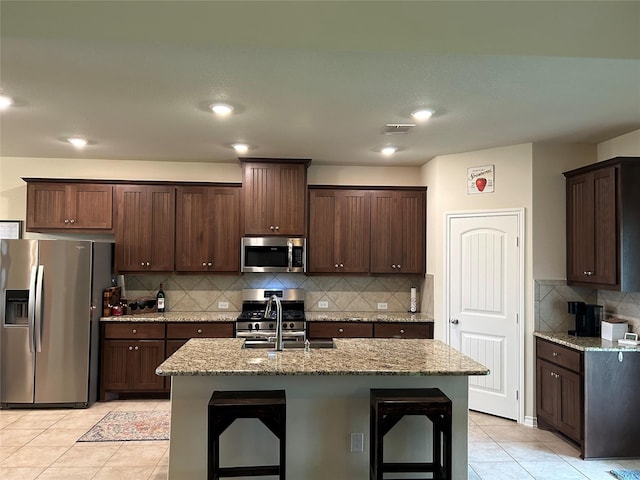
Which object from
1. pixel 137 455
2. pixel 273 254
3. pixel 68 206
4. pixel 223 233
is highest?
pixel 68 206

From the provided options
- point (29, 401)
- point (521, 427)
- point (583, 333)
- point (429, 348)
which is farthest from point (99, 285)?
point (583, 333)

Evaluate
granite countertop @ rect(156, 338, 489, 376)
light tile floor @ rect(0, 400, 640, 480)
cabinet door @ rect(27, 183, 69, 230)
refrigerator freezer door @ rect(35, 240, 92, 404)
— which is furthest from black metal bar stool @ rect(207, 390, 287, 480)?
cabinet door @ rect(27, 183, 69, 230)

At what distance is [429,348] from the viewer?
3.13 metres

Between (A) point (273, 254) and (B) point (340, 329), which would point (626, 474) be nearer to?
(B) point (340, 329)

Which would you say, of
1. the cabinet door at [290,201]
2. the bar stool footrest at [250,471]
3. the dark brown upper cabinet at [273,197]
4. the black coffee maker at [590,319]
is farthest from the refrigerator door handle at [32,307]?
the black coffee maker at [590,319]

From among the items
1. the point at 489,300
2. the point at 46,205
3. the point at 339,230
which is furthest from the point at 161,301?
the point at 489,300

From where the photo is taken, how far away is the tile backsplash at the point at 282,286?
5.14m

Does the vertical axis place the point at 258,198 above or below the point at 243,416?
above

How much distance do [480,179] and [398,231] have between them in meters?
1.11

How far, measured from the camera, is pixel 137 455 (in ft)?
10.7

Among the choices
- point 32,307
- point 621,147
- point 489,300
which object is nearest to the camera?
point 621,147

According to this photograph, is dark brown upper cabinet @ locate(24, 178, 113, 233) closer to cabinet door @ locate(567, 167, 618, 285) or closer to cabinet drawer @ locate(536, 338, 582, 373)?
cabinet drawer @ locate(536, 338, 582, 373)

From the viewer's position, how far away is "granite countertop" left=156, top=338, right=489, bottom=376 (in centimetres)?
246

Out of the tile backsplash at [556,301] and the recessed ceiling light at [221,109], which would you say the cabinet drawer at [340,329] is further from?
the recessed ceiling light at [221,109]
